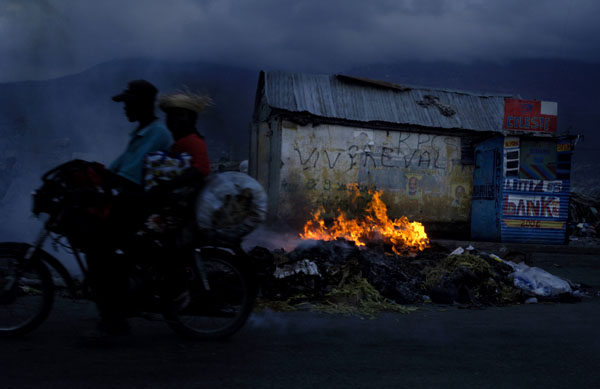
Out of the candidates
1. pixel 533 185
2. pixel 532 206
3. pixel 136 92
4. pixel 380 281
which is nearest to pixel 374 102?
pixel 533 185

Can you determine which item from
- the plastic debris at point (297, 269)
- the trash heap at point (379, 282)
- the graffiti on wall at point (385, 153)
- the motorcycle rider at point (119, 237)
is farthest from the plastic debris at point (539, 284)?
the graffiti on wall at point (385, 153)

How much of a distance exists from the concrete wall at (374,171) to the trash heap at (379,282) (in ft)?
18.4

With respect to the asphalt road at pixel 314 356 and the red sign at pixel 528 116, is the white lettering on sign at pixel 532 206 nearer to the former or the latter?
the red sign at pixel 528 116

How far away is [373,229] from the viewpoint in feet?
35.6

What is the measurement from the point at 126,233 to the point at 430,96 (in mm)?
13527

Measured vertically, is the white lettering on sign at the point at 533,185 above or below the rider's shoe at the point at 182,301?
above

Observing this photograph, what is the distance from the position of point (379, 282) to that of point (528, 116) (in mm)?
8088

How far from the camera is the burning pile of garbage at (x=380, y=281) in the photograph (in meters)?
5.89

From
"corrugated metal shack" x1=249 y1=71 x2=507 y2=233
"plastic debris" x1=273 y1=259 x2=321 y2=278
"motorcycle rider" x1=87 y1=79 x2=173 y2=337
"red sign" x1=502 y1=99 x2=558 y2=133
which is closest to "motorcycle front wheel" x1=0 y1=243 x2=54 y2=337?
"motorcycle rider" x1=87 y1=79 x2=173 y2=337

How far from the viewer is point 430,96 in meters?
15.1

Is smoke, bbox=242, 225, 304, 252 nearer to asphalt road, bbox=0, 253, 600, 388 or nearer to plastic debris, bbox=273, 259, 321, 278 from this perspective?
plastic debris, bbox=273, 259, 321, 278

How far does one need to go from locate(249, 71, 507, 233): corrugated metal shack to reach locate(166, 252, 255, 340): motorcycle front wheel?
9.24 m

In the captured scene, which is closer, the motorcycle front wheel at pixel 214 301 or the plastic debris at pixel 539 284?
the motorcycle front wheel at pixel 214 301

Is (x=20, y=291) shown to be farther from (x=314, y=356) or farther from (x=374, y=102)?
(x=374, y=102)
